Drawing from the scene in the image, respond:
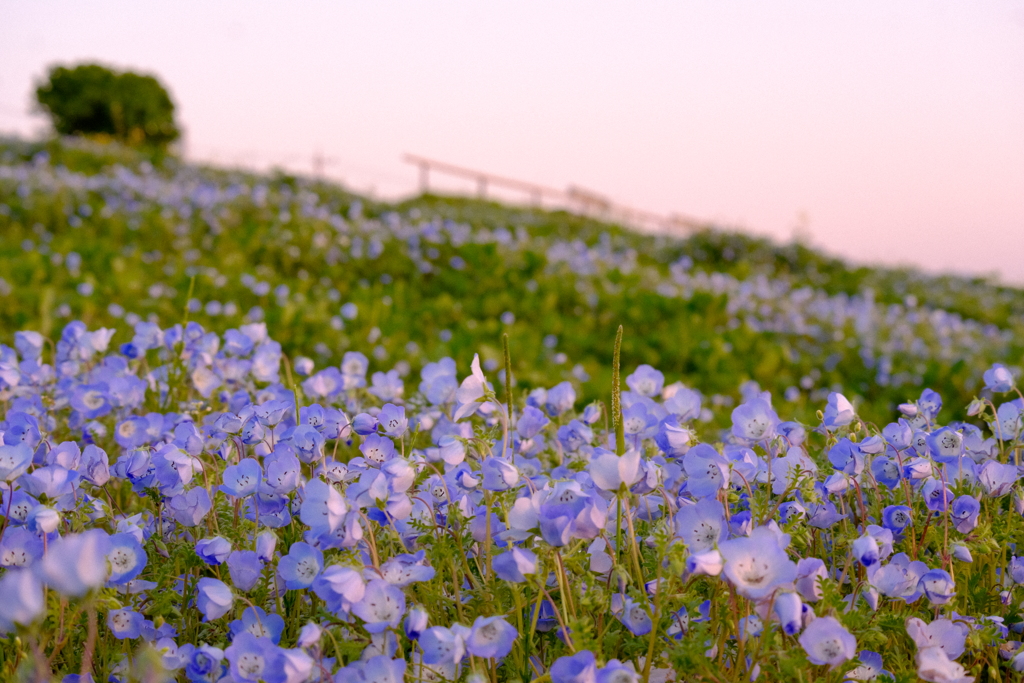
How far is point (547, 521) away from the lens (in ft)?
4.25

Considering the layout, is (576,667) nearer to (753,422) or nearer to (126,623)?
(753,422)

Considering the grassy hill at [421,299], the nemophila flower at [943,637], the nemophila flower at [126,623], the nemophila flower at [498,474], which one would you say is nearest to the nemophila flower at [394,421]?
the nemophila flower at [498,474]

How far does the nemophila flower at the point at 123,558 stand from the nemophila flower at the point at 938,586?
1.38 metres

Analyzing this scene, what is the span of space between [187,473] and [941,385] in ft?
23.3

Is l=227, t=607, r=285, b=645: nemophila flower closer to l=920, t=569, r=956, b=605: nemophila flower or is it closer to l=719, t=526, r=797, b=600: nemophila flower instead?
l=719, t=526, r=797, b=600: nemophila flower

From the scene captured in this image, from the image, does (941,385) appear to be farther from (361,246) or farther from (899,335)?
(361,246)

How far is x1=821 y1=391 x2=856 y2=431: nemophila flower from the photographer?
1720 mm

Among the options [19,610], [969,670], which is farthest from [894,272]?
[19,610]

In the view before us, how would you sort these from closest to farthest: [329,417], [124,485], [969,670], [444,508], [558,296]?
[969,670] → [444,508] → [329,417] → [124,485] → [558,296]

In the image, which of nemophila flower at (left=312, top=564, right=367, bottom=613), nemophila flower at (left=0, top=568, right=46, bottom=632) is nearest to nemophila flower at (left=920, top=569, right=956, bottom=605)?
nemophila flower at (left=312, top=564, right=367, bottom=613)

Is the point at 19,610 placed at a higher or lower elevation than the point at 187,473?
higher

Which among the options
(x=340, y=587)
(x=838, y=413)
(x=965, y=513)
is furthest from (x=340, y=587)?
(x=965, y=513)

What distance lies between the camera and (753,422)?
176cm

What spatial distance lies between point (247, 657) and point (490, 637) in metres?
0.40
